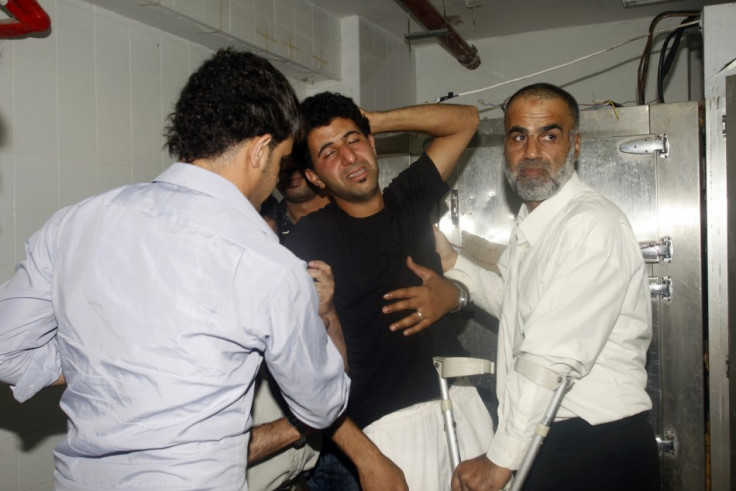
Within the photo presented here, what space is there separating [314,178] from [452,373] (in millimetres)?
877

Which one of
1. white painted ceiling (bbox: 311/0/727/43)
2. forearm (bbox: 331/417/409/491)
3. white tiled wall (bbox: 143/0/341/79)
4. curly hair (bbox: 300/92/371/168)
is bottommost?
forearm (bbox: 331/417/409/491)

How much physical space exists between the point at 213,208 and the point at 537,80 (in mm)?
3591

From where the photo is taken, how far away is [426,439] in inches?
63.7

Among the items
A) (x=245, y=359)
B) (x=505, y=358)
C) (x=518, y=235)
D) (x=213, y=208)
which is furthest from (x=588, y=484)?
(x=213, y=208)

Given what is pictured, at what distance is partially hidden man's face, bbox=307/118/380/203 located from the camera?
6.01 feet

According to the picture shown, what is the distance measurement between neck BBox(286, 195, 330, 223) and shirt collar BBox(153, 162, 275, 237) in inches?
50.2

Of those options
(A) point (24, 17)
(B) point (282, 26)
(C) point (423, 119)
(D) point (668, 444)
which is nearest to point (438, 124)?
(C) point (423, 119)

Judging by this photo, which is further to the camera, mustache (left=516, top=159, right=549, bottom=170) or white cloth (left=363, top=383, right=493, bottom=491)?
mustache (left=516, top=159, right=549, bottom=170)

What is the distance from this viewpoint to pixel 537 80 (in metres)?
4.09

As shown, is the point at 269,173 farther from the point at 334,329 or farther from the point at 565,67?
the point at 565,67

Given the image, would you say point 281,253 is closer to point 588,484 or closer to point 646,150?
point 588,484

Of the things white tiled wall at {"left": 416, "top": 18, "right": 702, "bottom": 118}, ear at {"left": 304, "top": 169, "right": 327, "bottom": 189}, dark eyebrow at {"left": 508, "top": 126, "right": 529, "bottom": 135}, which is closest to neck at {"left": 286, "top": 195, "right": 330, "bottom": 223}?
ear at {"left": 304, "top": 169, "right": 327, "bottom": 189}

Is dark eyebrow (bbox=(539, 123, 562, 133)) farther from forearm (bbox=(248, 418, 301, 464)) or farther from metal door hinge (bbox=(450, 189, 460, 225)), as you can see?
forearm (bbox=(248, 418, 301, 464))

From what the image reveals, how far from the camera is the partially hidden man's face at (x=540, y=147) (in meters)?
1.81
